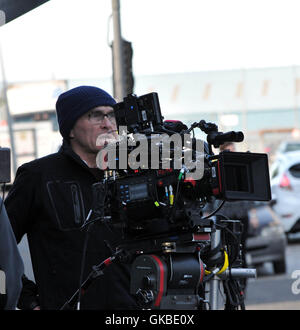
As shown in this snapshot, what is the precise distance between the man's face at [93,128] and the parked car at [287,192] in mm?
12222

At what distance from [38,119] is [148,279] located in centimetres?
1476

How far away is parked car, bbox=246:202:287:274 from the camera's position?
13.2 m

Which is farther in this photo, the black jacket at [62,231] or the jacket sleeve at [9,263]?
the black jacket at [62,231]

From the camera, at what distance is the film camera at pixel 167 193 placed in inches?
130

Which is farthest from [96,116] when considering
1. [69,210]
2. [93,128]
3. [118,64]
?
[118,64]

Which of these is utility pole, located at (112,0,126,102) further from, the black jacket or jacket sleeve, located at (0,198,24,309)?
jacket sleeve, located at (0,198,24,309)

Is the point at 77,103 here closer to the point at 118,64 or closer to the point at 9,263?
the point at 9,263

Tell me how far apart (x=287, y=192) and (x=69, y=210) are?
12.8m

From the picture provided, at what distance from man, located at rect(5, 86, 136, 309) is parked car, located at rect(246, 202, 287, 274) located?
8960 millimetres

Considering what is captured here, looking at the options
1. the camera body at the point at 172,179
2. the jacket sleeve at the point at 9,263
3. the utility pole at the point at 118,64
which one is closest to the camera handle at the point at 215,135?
the camera body at the point at 172,179

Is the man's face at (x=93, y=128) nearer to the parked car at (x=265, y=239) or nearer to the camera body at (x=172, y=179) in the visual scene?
the camera body at (x=172, y=179)

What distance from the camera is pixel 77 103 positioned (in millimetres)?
4398
